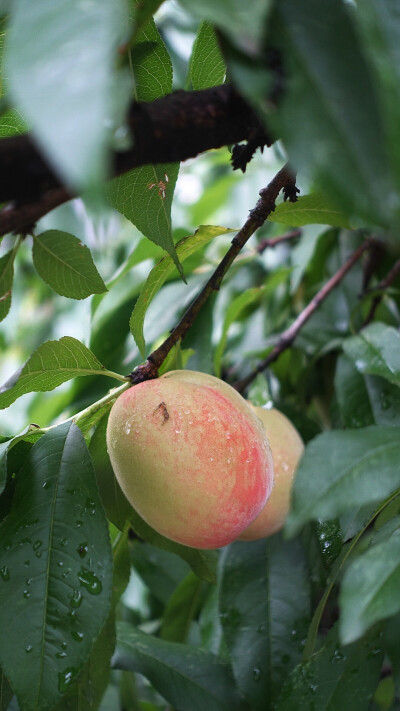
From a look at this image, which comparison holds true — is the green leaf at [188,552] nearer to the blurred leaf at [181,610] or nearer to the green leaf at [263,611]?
the green leaf at [263,611]

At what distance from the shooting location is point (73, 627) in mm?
477

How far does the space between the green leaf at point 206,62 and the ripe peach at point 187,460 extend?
0.86 feet

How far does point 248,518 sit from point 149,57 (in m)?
0.38

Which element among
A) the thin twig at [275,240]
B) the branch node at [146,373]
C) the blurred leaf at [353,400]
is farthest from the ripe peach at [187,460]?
the thin twig at [275,240]

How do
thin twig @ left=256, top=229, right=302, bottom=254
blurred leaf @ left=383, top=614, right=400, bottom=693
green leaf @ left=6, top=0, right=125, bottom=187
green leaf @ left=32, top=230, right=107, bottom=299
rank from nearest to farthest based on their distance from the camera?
green leaf @ left=6, top=0, right=125, bottom=187 → blurred leaf @ left=383, top=614, right=400, bottom=693 → green leaf @ left=32, top=230, right=107, bottom=299 → thin twig @ left=256, top=229, right=302, bottom=254

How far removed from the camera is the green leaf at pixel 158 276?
620mm

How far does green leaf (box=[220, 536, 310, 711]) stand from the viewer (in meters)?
0.71

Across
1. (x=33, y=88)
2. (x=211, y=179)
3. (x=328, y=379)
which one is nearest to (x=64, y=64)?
(x=33, y=88)

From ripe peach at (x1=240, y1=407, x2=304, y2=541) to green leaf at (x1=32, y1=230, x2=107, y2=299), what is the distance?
293 mm

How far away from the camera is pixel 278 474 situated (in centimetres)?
73

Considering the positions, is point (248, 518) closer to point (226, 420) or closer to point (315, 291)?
point (226, 420)

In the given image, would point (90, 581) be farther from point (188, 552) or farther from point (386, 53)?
point (386, 53)

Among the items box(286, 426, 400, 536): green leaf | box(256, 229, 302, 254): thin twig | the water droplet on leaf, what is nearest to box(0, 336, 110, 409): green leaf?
the water droplet on leaf

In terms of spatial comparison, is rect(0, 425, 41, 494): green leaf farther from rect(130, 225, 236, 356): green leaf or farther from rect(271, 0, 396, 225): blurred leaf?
rect(271, 0, 396, 225): blurred leaf
